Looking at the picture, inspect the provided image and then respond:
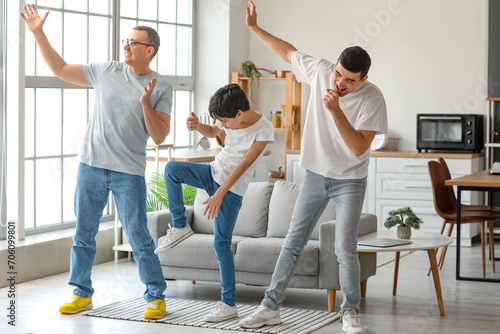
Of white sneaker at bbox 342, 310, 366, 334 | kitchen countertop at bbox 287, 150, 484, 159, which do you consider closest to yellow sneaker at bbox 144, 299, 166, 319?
white sneaker at bbox 342, 310, 366, 334

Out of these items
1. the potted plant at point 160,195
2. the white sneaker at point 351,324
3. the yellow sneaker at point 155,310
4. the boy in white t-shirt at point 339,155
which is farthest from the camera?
the potted plant at point 160,195

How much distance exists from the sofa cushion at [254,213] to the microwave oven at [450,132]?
8.80 ft

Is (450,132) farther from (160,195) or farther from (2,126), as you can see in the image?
(2,126)

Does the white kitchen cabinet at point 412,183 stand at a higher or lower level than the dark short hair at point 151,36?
lower

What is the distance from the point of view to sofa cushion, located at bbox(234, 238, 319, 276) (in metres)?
4.61

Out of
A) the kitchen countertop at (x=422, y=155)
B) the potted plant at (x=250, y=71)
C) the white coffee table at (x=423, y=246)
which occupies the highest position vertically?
the potted plant at (x=250, y=71)

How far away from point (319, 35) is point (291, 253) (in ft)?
14.9

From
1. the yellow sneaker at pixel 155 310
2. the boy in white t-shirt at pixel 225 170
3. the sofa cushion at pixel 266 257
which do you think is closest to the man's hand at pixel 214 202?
the boy in white t-shirt at pixel 225 170

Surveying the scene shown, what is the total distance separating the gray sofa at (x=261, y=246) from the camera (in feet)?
15.1

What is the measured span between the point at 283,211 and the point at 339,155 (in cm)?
140

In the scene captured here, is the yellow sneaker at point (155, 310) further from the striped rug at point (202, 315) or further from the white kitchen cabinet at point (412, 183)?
the white kitchen cabinet at point (412, 183)

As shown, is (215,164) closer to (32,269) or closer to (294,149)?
(32,269)

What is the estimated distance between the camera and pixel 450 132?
7.48 meters

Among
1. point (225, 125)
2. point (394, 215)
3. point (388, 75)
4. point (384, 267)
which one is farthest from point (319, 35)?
point (225, 125)
